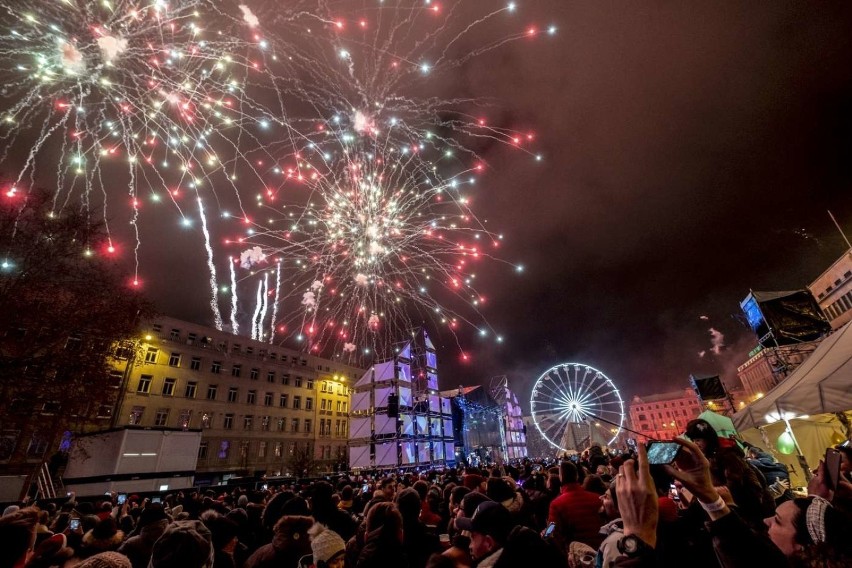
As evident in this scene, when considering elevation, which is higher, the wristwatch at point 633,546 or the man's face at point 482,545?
the wristwatch at point 633,546

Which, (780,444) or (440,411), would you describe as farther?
(440,411)

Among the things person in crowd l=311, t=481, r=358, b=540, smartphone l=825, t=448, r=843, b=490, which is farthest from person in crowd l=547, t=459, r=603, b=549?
person in crowd l=311, t=481, r=358, b=540

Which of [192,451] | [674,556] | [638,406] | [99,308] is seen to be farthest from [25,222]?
[638,406]

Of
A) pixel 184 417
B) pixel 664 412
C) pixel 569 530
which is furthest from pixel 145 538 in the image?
pixel 664 412

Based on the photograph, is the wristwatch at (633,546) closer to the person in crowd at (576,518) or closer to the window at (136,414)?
the person in crowd at (576,518)

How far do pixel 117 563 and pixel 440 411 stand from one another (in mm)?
39443

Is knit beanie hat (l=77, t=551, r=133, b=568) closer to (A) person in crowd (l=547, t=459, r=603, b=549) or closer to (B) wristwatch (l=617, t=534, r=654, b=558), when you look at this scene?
(B) wristwatch (l=617, t=534, r=654, b=558)

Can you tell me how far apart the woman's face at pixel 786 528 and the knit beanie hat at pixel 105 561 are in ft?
14.5

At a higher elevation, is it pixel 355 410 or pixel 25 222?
pixel 25 222

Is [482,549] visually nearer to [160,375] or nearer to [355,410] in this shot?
[355,410]

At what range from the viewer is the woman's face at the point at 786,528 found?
2.43m

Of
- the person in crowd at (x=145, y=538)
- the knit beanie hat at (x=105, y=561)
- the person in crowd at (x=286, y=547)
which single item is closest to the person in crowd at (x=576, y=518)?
the person in crowd at (x=286, y=547)

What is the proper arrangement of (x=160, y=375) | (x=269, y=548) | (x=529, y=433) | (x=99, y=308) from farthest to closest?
(x=529, y=433) < (x=160, y=375) < (x=99, y=308) < (x=269, y=548)

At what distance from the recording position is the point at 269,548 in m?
4.05
